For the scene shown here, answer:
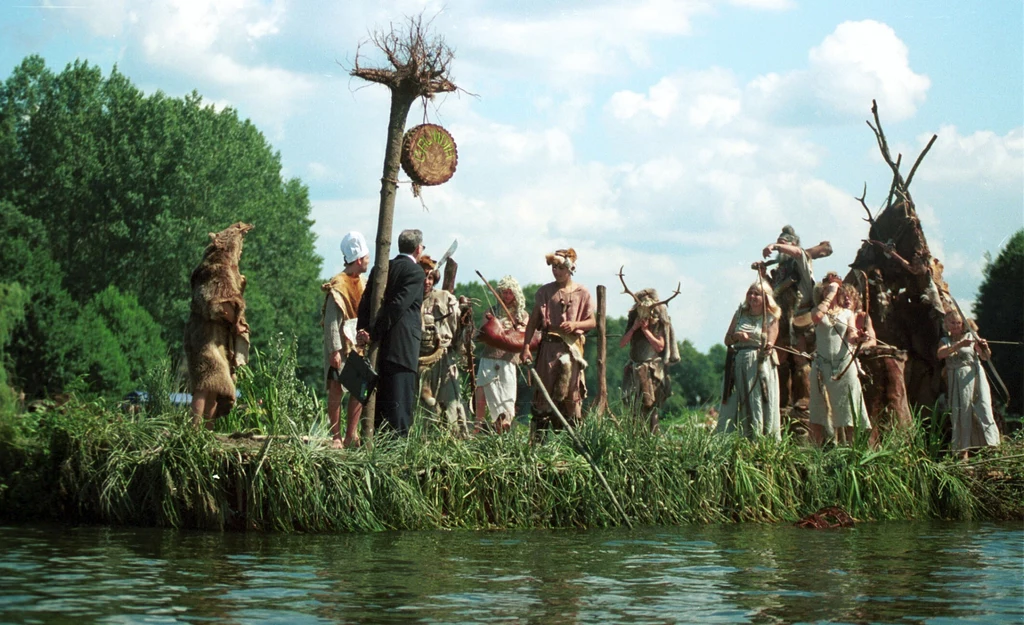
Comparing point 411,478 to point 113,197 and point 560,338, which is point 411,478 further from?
point 113,197

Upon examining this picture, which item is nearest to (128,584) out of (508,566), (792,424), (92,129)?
(508,566)

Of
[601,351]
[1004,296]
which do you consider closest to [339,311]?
[601,351]

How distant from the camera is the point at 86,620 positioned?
5852 millimetres

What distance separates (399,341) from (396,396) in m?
0.42

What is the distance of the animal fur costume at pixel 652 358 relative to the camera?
15.5m

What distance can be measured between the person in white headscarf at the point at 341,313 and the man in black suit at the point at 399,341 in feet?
2.50

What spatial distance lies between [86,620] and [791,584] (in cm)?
362

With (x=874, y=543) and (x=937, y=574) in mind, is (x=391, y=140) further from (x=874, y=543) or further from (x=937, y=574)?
(x=937, y=574)

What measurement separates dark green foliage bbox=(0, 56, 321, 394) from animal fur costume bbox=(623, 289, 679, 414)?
30.6m

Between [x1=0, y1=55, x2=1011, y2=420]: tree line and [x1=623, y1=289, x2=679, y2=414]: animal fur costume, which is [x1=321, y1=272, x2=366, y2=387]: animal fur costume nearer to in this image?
[x1=623, y1=289, x2=679, y2=414]: animal fur costume

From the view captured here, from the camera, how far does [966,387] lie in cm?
1345

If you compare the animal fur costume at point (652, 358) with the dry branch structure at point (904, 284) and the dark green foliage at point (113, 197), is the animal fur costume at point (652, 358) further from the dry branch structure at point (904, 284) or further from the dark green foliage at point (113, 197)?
the dark green foliage at point (113, 197)

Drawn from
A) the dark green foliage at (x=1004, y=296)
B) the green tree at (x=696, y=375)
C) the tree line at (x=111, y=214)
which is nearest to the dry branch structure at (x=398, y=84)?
the dark green foliage at (x=1004, y=296)

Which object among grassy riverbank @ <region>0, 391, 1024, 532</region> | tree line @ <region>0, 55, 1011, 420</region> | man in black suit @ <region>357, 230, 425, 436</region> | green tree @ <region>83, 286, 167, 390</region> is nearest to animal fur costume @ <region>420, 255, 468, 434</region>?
man in black suit @ <region>357, 230, 425, 436</region>
